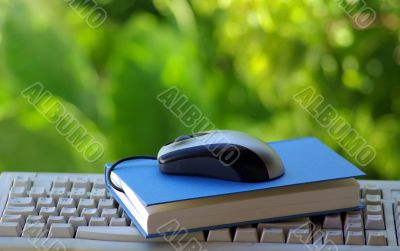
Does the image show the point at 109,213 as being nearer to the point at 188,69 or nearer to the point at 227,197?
the point at 227,197

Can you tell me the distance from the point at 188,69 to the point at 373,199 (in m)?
0.67

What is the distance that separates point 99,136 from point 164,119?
0.13 metres

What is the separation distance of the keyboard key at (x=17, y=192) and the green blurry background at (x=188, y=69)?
20.6 inches

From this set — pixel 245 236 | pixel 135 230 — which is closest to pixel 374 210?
pixel 245 236

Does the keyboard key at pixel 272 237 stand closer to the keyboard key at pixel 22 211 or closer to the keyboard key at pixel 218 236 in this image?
the keyboard key at pixel 218 236

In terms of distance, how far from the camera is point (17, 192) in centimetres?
86

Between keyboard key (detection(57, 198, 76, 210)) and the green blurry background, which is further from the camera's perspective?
the green blurry background

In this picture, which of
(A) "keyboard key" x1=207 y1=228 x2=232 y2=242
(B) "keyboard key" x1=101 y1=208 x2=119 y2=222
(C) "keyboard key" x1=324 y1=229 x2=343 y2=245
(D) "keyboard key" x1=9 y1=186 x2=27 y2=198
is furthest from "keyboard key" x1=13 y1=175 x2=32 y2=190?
(C) "keyboard key" x1=324 y1=229 x2=343 y2=245

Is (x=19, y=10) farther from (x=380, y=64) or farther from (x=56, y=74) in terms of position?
(x=380, y=64)

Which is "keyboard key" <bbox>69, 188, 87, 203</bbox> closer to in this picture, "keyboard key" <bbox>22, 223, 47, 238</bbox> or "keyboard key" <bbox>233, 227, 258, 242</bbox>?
"keyboard key" <bbox>22, 223, 47, 238</bbox>

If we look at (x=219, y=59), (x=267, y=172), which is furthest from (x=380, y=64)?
(x=267, y=172)

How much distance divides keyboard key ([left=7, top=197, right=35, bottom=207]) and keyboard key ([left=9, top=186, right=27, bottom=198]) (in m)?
0.01

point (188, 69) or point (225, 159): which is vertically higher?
point (225, 159)

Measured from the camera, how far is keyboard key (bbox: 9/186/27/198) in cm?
86
